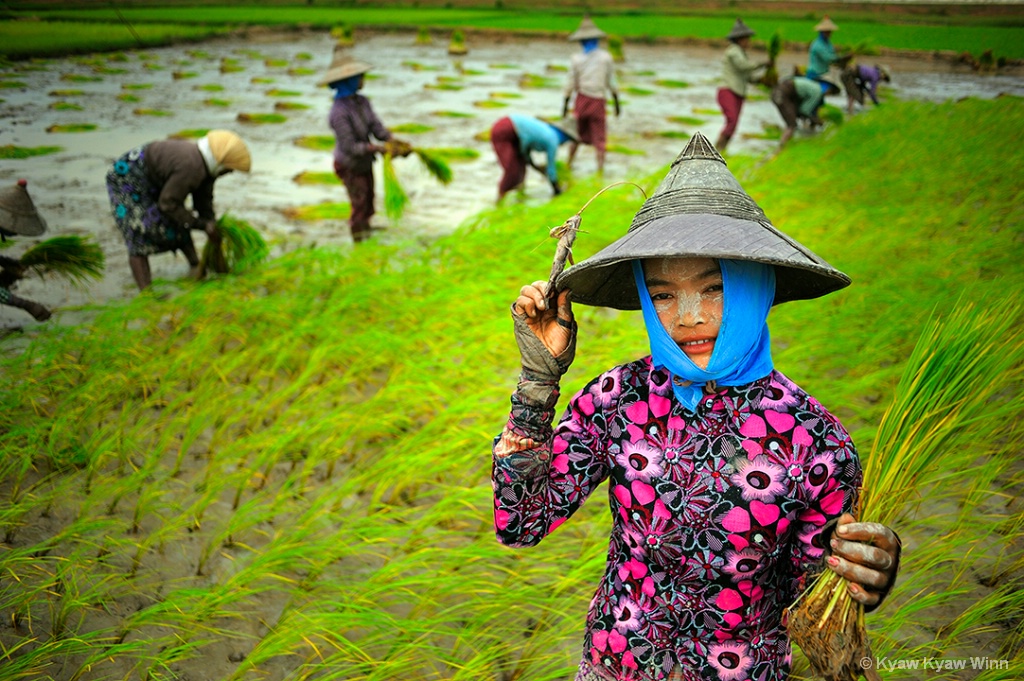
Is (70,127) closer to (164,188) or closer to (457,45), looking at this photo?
(164,188)

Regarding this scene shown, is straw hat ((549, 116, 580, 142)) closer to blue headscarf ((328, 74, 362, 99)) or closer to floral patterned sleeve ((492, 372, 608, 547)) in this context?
blue headscarf ((328, 74, 362, 99))

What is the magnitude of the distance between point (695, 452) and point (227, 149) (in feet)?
12.5

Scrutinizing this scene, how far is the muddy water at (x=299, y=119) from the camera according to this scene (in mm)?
3570

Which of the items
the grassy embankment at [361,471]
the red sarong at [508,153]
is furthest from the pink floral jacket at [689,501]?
the red sarong at [508,153]

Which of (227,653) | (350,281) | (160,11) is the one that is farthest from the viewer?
(160,11)

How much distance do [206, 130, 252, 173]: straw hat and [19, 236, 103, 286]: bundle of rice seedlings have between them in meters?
0.96

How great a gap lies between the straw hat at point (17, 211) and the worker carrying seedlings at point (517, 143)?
361 cm

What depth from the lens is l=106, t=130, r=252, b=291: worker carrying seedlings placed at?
3.92 m

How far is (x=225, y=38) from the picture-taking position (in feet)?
54.9

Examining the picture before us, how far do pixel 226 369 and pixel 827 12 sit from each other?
8.90 metres

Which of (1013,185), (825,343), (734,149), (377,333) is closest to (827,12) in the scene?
(734,149)

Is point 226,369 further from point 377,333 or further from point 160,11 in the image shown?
point 160,11

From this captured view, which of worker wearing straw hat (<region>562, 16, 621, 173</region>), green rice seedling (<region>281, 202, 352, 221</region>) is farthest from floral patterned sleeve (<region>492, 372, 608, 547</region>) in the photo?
worker wearing straw hat (<region>562, 16, 621, 173</region>)

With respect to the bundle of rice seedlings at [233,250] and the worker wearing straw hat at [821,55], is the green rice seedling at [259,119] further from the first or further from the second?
the worker wearing straw hat at [821,55]
